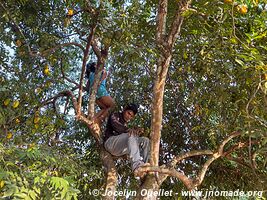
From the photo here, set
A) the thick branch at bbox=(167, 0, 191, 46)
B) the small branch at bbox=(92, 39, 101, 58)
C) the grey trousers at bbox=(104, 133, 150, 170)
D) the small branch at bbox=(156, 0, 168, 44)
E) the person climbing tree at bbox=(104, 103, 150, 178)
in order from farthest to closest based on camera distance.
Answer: the small branch at bbox=(92, 39, 101, 58)
the grey trousers at bbox=(104, 133, 150, 170)
the person climbing tree at bbox=(104, 103, 150, 178)
the small branch at bbox=(156, 0, 168, 44)
the thick branch at bbox=(167, 0, 191, 46)

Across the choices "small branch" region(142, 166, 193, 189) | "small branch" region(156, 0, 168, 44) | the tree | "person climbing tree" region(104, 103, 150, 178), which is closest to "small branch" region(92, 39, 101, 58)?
the tree

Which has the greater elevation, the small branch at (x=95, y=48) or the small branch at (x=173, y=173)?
the small branch at (x=95, y=48)

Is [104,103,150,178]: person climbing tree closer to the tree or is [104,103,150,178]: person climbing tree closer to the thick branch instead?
the tree

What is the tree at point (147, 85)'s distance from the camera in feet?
9.25

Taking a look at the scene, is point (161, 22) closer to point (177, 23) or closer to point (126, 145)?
point (177, 23)

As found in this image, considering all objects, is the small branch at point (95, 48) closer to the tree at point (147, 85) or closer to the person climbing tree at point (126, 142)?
the tree at point (147, 85)

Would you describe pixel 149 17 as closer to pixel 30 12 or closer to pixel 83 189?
pixel 30 12

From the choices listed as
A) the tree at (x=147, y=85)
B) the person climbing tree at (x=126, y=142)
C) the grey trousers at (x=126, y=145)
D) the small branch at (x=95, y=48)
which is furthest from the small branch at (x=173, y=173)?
the small branch at (x=95, y=48)

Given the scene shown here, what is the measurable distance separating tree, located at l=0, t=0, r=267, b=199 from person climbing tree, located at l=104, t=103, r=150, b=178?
119 millimetres

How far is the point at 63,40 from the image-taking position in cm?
423

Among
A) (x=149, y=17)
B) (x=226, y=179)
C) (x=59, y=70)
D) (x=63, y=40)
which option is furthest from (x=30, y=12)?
(x=226, y=179)

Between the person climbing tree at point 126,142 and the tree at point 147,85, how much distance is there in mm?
119

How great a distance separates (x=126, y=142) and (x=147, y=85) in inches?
46.9

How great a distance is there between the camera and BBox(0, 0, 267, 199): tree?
282 cm
